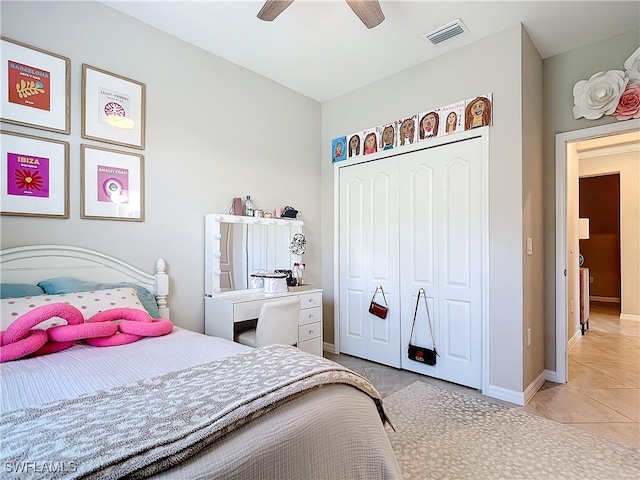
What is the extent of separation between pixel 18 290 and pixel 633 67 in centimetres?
444

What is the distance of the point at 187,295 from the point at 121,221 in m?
0.77

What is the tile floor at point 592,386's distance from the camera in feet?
7.34

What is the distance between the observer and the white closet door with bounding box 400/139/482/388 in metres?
2.76

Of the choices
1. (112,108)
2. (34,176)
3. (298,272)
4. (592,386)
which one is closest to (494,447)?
(592,386)

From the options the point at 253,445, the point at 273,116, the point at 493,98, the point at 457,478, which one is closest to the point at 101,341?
the point at 253,445

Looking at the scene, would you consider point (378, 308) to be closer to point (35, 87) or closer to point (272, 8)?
point (272, 8)

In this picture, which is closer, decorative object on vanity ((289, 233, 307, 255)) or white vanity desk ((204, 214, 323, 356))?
white vanity desk ((204, 214, 323, 356))

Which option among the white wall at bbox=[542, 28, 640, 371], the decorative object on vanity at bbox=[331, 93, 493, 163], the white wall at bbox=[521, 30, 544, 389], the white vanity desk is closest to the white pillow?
the white vanity desk

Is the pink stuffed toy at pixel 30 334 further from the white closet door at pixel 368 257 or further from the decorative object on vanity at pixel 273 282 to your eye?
the white closet door at pixel 368 257

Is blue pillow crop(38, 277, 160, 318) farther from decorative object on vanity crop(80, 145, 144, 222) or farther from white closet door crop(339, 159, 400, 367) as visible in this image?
white closet door crop(339, 159, 400, 367)

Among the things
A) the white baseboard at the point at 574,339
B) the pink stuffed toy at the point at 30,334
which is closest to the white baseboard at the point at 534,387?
the white baseboard at the point at 574,339

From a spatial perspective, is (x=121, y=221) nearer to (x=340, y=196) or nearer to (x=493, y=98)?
(x=340, y=196)

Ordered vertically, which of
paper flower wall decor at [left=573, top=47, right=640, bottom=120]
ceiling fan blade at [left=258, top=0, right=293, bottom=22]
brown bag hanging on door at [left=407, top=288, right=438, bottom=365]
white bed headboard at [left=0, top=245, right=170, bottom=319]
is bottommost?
brown bag hanging on door at [left=407, top=288, right=438, bottom=365]

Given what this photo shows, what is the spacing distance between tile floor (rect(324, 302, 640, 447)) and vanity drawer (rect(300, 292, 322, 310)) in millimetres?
731
